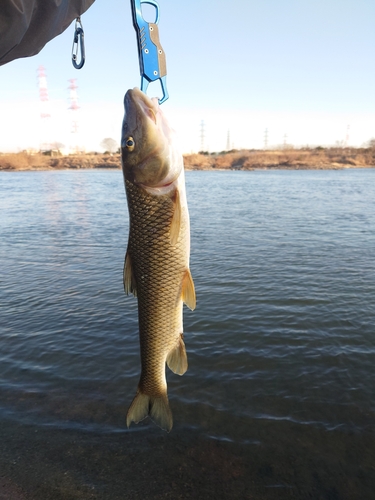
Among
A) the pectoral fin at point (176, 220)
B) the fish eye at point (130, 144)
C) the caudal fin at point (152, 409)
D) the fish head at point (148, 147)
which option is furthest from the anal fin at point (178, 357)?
the fish eye at point (130, 144)

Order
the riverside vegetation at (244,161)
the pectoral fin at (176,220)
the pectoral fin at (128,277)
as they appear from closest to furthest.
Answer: the pectoral fin at (176,220), the pectoral fin at (128,277), the riverside vegetation at (244,161)

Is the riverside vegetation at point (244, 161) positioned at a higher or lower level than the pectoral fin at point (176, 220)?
higher

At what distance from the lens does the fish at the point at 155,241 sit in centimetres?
302

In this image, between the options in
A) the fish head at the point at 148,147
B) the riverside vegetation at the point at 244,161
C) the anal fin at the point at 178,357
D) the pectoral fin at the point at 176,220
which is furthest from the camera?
the riverside vegetation at the point at 244,161

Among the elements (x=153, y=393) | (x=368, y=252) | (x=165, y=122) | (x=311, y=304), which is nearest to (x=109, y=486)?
(x=153, y=393)

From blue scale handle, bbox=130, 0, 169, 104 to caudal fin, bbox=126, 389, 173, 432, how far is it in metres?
2.69

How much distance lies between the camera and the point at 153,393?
384cm

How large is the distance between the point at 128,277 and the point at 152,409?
4.42ft

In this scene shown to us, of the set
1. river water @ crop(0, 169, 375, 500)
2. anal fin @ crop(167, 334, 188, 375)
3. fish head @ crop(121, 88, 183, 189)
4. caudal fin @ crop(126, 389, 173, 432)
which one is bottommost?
river water @ crop(0, 169, 375, 500)

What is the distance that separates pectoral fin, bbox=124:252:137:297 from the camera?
134 inches

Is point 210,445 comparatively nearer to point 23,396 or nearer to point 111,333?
point 23,396

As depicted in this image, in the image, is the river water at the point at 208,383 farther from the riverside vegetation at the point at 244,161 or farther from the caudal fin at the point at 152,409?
the riverside vegetation at the point at 244,161

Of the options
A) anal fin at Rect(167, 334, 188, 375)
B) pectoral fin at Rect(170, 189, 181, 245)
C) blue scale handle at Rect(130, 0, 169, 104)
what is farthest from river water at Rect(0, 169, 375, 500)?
blue scale handle at Rect(130, 0, 169, 104)

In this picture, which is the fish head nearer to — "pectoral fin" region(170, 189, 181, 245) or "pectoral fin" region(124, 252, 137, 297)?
"pectoral fin" region(170, 189, 181, 245)
